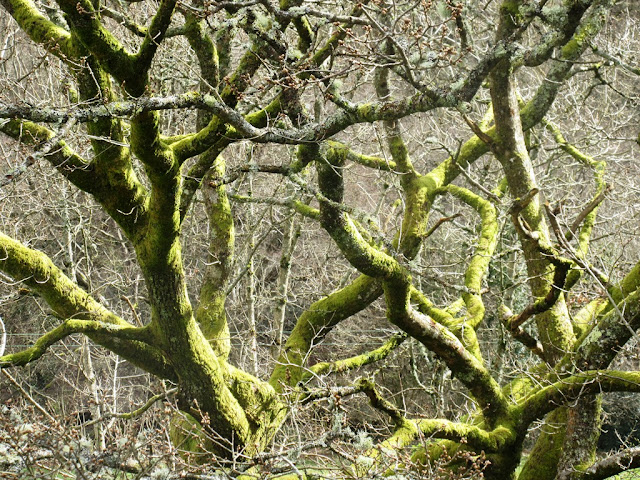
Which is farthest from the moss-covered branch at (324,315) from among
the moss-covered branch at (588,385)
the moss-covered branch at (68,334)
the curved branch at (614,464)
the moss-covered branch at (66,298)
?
the curved branch at (614,464)

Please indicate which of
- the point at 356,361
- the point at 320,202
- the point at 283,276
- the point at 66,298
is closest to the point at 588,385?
the point at 320,202

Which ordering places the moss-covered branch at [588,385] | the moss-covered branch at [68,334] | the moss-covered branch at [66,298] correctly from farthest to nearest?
the moss-covered branch at [68,334]
the moss-covered branch at [66,298]
the moss-covered branch at [588,385]

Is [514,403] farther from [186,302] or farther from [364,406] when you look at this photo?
[364,406]

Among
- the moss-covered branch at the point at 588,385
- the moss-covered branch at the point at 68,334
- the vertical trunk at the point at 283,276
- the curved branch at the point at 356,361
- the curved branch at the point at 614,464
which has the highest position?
the vertical trunk at the point at 283,276

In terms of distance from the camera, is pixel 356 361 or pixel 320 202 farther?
pixel 356 361

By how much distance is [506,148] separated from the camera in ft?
20.6

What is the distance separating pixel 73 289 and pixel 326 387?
252cm

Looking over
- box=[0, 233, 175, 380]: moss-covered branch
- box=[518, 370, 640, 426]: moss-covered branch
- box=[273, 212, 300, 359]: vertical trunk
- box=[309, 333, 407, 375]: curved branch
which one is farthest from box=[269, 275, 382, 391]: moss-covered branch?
box=[273, 212, 300, 359]: vertical trunk

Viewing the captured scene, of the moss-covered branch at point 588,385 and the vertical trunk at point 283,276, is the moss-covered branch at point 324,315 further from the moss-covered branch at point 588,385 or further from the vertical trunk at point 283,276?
the vertical trunk at point 283,276

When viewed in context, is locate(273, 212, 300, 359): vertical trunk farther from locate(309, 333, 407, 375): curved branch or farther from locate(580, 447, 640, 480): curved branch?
locate(580, 447, 640, 480): curved branch

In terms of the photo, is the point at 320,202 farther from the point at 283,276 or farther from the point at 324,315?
the point at 283,276

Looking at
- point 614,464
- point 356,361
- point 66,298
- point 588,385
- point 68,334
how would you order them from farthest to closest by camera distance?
point 356,361, point 66,298, point 68,334, point 588,385, point 614,464

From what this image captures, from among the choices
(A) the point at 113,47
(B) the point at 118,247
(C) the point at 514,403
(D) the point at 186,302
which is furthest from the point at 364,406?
(A) the point at 113,47

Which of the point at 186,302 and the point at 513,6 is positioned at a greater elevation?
the point at 513,6
